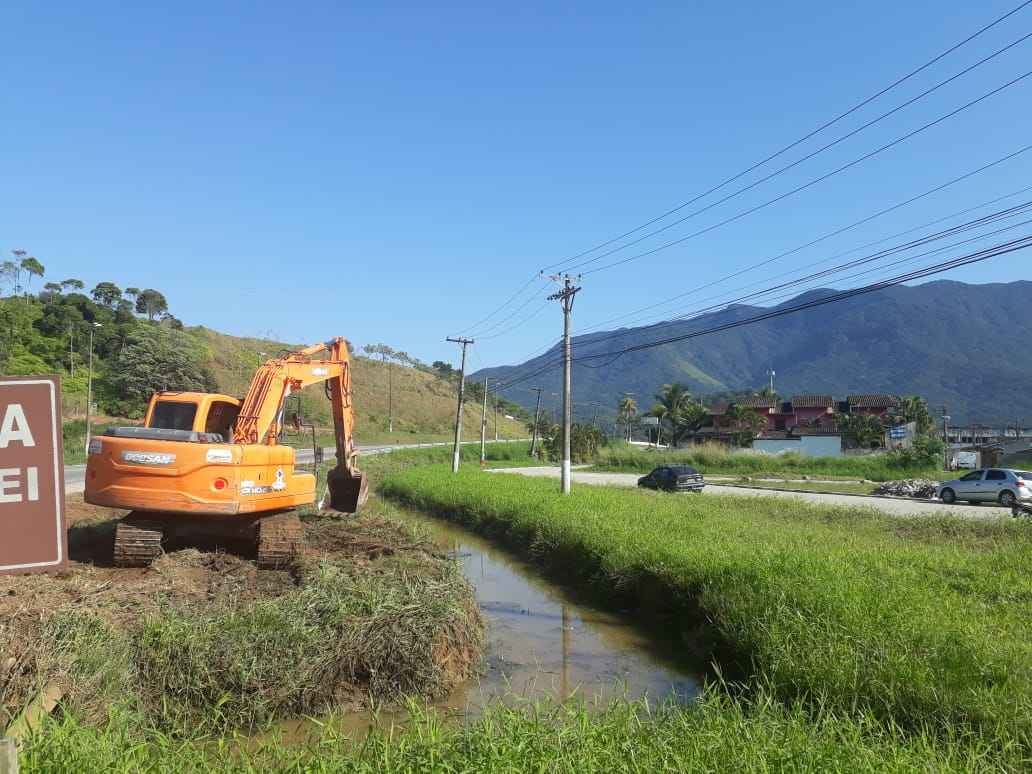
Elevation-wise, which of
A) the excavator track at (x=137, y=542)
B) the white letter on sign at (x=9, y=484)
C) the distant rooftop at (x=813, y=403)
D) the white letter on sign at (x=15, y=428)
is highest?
the distant rooftop at (x=813, y=403)

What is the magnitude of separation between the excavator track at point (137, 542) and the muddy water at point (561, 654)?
4.81 m

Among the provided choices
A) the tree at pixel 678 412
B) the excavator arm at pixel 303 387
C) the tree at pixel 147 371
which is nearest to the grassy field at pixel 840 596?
the excavator arm at pixel 303 387

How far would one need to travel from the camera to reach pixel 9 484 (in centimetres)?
299

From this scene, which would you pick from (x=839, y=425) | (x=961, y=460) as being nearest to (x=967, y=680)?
(x=961, y=460)

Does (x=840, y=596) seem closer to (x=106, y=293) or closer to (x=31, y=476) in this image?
(x=31, y=476)

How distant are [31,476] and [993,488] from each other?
3137cm

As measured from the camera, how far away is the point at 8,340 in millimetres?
55094

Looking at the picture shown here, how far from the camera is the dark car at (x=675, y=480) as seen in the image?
33750mm

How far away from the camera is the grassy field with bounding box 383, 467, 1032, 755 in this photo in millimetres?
6410

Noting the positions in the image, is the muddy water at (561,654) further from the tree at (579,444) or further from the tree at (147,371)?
the tree at (579,444)

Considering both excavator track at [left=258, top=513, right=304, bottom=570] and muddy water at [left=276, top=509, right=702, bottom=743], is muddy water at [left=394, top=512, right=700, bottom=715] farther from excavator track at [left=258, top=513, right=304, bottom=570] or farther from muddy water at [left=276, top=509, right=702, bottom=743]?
excavator track at [left=258, top=513, right=304, bottom=570]

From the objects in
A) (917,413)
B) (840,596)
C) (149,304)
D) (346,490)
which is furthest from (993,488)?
(149,304)

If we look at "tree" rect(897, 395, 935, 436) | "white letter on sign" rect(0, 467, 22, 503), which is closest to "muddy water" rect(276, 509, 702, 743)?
"white letter on sign" rect(0, 467, 22, 503)

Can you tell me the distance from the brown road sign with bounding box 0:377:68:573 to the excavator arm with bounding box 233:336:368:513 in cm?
919
